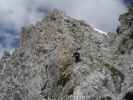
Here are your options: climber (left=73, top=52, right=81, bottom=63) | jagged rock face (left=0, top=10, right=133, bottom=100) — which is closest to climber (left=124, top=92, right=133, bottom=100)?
jagged rock face (left=0, top=10, right=133, bottom=100)

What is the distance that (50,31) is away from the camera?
63562 mm

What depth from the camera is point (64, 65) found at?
54438 millimetres

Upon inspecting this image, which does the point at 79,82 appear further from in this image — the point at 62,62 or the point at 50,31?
the point at 50,31

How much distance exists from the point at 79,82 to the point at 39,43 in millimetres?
18460

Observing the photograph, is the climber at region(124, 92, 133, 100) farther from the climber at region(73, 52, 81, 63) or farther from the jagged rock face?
the climber at region(73, 52, 81, 63)

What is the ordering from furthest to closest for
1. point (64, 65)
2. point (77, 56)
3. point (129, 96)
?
point (64, 65), point (77, 56), point (129, 96)

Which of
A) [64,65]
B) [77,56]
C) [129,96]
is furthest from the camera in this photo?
[64,65]

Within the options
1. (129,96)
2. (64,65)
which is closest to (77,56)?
(64,65)

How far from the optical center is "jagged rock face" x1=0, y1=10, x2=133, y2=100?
44.4 metres

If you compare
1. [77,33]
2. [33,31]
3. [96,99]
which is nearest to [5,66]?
[33,31]

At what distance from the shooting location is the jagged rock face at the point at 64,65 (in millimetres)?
44438

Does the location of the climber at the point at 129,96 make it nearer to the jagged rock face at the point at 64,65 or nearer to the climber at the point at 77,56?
the jagged rock face at the point at 64,65

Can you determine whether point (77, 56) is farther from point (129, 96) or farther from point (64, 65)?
point (129, 96)

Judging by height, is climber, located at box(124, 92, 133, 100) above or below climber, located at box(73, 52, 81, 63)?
below
